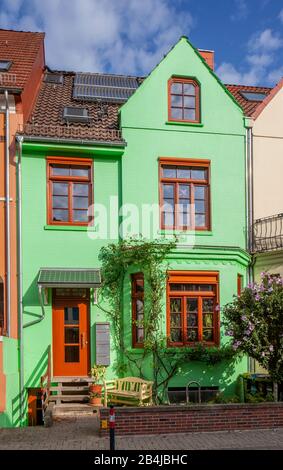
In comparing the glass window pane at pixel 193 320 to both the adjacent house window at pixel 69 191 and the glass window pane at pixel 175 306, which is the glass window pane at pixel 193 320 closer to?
the glass window pane at pixel 175 306

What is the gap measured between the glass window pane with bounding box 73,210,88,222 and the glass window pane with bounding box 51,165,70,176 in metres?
1.09

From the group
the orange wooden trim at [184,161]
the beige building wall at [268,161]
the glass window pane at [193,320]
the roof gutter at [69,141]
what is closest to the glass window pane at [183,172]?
the orange wooden trim at [184,161]

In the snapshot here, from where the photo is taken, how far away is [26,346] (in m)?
15.0

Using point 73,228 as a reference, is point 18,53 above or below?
above

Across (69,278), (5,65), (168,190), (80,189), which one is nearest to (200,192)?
(168,190)

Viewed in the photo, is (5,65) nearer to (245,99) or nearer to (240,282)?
(245,99)

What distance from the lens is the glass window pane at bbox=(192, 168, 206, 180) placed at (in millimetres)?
16828

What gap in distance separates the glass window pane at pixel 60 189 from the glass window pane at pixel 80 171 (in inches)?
16.0

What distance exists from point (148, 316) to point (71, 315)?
2.12 meters

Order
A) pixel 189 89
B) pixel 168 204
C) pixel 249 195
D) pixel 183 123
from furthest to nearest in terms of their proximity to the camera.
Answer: pixel 249 195 < pixel 189 89 < pixel 183 123 < pixel 168 204

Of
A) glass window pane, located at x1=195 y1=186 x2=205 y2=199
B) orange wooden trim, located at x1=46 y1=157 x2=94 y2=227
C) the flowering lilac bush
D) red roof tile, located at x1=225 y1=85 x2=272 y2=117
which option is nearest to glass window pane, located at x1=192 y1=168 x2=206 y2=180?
glass window pane, located at x1=195 y1=186 x2=205 y2=199

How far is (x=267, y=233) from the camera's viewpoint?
17.3 m

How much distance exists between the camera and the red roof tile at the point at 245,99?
18.8 m

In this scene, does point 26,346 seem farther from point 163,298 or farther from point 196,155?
point 196,155
